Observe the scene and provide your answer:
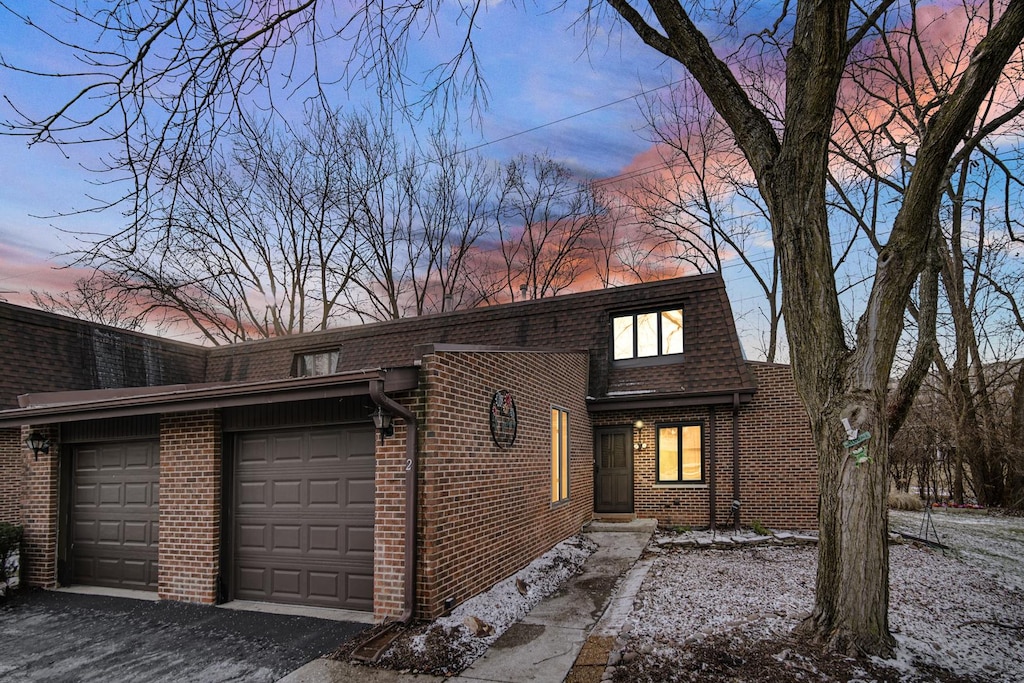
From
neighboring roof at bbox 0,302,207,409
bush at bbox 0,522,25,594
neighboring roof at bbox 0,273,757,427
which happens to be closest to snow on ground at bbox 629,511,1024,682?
neighboring roof at bbox 0,273,757,427

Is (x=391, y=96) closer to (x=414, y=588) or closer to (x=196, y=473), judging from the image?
(x=414, y=588)

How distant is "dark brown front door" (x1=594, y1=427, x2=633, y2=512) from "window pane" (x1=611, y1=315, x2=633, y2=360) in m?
1.64

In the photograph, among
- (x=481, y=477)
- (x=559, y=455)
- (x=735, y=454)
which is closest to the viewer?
(x=481, y=477)

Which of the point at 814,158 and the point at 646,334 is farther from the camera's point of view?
the point at 646,334

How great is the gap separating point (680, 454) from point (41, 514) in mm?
11025

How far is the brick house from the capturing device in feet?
21.8

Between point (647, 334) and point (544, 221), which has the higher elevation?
point (544, 221)

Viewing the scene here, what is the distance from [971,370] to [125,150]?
78.2 feet

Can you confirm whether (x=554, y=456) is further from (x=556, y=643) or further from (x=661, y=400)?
(x=556, y=643)

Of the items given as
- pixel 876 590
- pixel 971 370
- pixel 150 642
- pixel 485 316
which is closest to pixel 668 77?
pixel 485 316

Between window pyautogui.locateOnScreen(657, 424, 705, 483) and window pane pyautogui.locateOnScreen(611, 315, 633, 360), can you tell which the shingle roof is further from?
window pyautogui.locateOnScreen(657, 424, 705, 483)

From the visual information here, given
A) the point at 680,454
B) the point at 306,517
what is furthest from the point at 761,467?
the point at 306,517

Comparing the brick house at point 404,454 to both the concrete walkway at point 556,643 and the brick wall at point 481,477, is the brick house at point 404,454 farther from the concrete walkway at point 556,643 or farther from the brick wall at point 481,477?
the concrete walkway at point 556,643

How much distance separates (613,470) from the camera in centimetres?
1330
